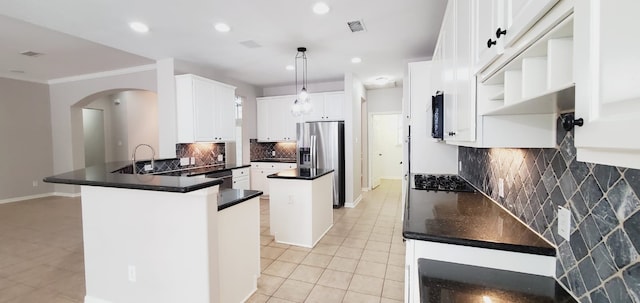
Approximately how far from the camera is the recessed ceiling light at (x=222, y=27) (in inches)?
118

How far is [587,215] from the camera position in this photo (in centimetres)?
93

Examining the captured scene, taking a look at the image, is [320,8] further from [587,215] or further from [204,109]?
[204,109]

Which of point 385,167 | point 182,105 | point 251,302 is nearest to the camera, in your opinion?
point 251,302

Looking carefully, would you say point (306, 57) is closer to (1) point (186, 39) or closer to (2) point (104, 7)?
(1) point (186, 39)

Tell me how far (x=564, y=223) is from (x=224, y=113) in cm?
480

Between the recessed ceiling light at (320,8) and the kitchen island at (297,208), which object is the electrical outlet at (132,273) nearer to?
the kitchen island at (297,208)

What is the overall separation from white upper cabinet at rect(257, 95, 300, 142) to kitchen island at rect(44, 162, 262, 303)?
3.83 meters

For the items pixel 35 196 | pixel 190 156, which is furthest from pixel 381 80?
pixel 35 196

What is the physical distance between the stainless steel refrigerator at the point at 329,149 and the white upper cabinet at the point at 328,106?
0.36 metres

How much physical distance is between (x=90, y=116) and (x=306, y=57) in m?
6.72

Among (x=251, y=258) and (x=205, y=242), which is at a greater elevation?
(x=205, y=242)

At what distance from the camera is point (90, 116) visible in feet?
24.0

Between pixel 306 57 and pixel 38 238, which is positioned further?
pixel 306 57

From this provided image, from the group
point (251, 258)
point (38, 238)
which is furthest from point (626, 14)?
point (38, 238)
